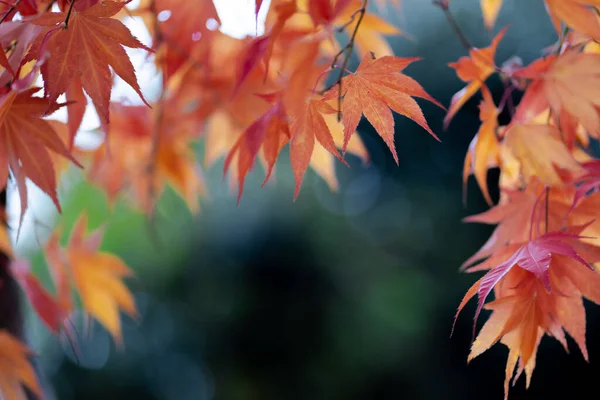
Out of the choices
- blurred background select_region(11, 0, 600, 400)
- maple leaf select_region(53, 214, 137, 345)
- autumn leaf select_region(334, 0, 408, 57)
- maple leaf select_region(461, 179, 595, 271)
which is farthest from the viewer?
blurred background select_region(11, 0, 600, 400)

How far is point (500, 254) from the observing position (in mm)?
513

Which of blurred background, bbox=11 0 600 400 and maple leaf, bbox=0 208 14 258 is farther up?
maple leaf, bbox=0 208 14 258

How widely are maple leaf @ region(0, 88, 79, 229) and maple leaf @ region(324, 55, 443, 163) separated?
0.23 meters

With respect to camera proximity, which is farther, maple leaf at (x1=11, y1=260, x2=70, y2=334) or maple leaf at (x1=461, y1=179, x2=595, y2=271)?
maple leaf at (x1=11, y1=260, x2=70, y2=334)

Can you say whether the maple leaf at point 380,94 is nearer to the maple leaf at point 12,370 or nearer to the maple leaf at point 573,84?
the maple leaf at point 573,84

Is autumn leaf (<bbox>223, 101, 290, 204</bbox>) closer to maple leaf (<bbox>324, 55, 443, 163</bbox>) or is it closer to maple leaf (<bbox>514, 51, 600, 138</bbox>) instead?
maple leaf (<bbox>324, 55, 443, 163</bbox>)

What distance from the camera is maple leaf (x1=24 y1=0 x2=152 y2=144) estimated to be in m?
0.40

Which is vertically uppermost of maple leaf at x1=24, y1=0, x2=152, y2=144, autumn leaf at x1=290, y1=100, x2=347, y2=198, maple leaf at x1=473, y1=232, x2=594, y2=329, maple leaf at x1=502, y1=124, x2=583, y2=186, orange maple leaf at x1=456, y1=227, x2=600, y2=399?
maple leaf at x1=24, y1=0, x2=152, y2=144

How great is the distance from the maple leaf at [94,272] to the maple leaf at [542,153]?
0.68 metres

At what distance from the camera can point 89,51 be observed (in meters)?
0.41

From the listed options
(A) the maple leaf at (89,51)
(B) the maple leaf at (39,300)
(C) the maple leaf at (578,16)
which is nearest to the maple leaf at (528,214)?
(C) the maple leaf at (578,16)

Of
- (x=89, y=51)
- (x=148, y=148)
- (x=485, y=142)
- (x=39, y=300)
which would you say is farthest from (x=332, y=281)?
(x=89, y=51)

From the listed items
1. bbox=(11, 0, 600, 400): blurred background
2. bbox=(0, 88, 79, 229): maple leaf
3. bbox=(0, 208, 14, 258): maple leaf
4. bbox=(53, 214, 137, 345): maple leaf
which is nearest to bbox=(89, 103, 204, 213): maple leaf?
bbox=(53, 214, 137, 345): maple leaf

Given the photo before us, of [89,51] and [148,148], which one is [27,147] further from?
[148,148]
